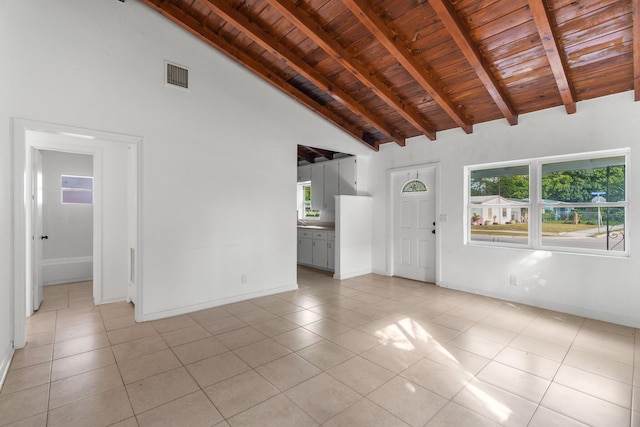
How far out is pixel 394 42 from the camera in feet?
10.3

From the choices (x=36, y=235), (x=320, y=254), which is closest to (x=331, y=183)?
(x=320, y=254)

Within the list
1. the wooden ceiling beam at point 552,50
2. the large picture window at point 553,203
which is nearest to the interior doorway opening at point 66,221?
the large picture window at point 553,203

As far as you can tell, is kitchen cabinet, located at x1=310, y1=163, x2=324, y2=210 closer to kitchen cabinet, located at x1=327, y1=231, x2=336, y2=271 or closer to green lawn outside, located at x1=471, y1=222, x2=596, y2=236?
kitchen cabinet, located at x1=327, y1=231, x2=336, y2=271

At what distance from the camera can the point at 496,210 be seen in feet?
14.9

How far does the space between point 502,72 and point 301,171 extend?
16.7ft

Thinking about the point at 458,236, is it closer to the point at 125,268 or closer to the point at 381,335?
the point at 381,335

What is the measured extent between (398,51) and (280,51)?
147 centimetres

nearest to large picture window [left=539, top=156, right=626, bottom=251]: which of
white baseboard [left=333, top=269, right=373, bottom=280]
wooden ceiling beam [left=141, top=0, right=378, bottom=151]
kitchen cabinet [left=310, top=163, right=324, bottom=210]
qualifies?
white baseboard [left=333, top=269, right=373, bottom=280]

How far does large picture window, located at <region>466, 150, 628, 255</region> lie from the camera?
3.57 metres

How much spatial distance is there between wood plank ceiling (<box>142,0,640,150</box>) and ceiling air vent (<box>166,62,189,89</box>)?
519mm

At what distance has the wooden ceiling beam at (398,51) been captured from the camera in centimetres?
280

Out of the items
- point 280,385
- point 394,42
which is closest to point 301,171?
point 394,42

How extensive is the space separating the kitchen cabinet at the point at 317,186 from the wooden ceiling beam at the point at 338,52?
2.88m

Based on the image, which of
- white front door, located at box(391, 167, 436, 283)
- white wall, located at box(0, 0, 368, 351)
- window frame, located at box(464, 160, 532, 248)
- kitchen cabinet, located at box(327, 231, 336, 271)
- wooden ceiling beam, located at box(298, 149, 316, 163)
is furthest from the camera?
wooden ceiling beam, located at box(298, 149, 316, 163)
